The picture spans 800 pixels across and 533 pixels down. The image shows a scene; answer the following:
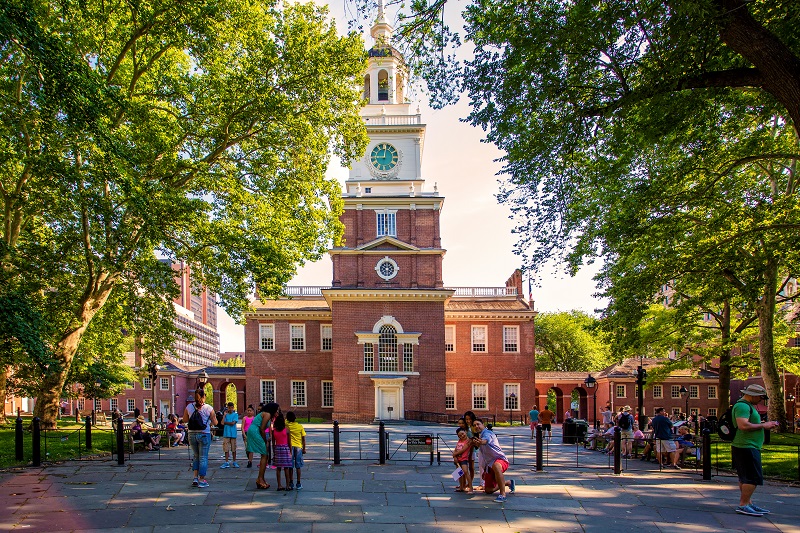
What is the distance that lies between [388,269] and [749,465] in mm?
32066

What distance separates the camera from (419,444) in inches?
620

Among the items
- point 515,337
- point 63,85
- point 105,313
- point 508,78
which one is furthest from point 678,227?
point 515,337

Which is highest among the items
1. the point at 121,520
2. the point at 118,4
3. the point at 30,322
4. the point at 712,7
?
the point at 118,4

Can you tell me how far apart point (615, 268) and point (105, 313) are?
67.6 feet

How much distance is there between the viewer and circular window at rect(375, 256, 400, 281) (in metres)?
41.6

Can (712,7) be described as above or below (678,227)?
above

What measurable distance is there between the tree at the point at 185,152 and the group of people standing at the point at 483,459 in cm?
1066

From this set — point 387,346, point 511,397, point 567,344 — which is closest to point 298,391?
point 387,346

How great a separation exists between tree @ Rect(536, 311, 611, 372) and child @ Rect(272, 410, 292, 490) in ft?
191

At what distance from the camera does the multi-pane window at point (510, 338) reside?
153 ft

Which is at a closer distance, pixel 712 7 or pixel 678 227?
pixel 712 7

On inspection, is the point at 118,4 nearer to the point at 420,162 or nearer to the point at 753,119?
the point at 753,119

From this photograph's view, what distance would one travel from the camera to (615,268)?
23.1 m

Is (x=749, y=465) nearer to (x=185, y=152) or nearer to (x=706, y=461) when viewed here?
(x=706, y=461)
